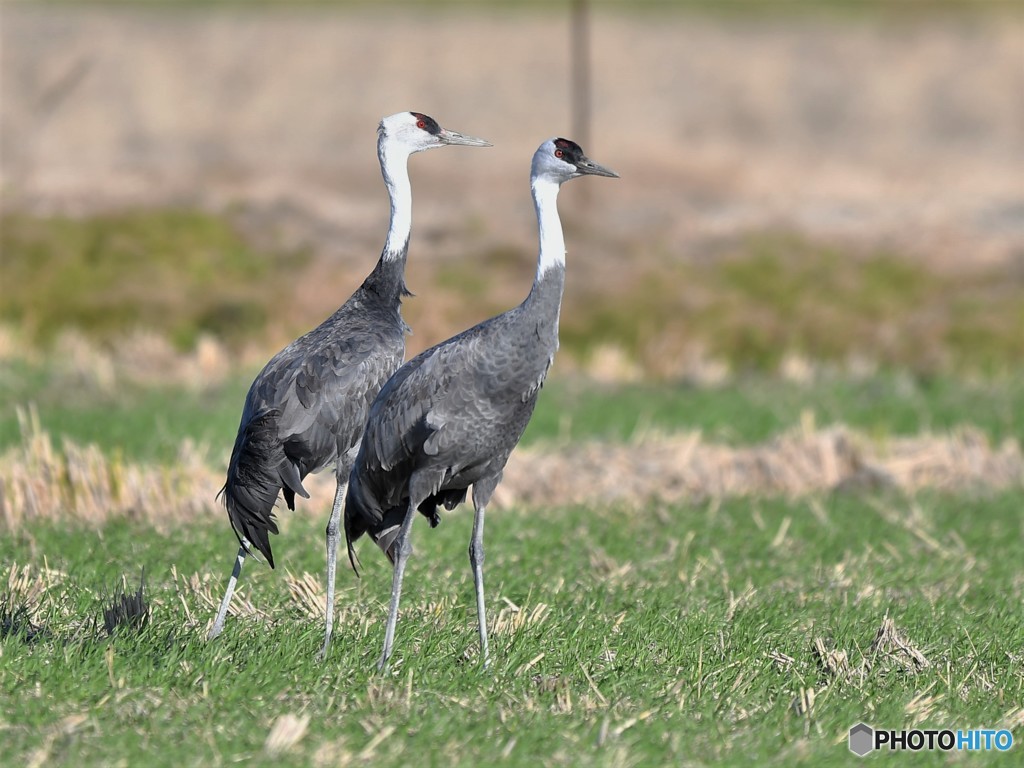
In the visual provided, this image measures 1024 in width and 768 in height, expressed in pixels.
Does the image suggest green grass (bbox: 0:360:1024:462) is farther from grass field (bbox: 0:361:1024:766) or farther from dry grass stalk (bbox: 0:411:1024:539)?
grass field (bbox: 0:361:1024:766)

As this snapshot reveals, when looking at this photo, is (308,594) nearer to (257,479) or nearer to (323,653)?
(257,479)

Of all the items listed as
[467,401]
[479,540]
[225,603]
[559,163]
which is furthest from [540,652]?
[559,163]

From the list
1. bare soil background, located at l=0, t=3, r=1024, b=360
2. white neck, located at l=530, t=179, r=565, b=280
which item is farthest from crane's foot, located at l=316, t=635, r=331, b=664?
bare soil background, located at l=0, t=3, r=1024, b=360

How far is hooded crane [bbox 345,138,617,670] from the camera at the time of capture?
589cm

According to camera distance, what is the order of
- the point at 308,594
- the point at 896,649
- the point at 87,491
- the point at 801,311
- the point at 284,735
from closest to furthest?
1. the point at 284,735
2. the point at 896,649
3. the point at 308,594
4. the point at 87,491
5. the point at 801,311

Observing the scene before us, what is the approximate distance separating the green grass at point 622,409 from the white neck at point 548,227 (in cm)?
473

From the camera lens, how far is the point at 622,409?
13.3 meters

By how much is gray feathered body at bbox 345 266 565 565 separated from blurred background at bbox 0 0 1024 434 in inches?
326

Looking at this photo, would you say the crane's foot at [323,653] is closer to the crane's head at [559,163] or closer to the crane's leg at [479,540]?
the crane's leg at [479,540]

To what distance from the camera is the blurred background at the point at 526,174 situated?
18344 mm

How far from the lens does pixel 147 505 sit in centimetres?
862

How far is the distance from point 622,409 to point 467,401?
7.53 m

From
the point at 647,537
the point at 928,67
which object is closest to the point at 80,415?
the point at 647,537

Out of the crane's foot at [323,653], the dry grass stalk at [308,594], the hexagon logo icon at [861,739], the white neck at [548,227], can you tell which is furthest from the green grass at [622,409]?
the hexagon logo icon at [861,739]
